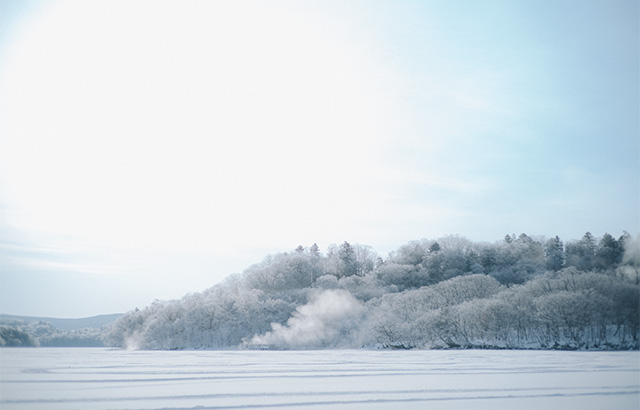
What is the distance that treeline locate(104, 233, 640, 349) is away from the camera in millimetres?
38938

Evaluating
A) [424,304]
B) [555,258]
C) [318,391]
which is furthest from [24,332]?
[555,258]

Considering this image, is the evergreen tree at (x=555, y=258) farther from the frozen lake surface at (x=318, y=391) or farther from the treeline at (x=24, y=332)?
the treeline at (x=24, y=332)

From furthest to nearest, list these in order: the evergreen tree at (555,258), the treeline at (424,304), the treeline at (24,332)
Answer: the evergreen tree at (555,258) < the treeline at (424,304) < the treeline at (24,332)

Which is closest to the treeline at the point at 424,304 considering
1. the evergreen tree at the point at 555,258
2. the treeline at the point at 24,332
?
the evergreen tree at the point at 555,258

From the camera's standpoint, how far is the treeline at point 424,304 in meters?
38.9

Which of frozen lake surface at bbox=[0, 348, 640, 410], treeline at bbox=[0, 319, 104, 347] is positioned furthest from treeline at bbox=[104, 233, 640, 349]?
treeline at bbox=[0, 319, 104, 347]

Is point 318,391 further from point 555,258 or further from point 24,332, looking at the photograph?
point 555,258

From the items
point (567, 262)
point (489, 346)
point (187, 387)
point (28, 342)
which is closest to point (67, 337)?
point (28, 342)

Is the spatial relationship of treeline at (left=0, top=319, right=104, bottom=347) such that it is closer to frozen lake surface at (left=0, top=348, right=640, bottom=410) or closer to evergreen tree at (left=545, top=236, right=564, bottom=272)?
frozen lake surface at (left=0, top=348, right=640, bottom=410)

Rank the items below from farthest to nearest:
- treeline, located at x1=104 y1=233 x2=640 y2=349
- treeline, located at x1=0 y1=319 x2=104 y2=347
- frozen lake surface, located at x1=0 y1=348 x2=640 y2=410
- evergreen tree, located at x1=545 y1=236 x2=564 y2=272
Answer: evergreen tree, located at x1=545 y1=236 x2=564 y2=272 < treeline, located at x1=104 y1=233 x2=640 y2=349 < treeline, located at x1=0 y1=319 x2=104 y2=347 < frozen lake surface, located at x1=0 y1=348 x2=640 y2=410

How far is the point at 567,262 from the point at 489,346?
41537 mm

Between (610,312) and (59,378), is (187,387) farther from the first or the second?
(610,312)

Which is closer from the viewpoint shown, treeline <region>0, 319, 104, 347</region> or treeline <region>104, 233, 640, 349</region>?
treeline <region>0, 319, 104, 347</region>

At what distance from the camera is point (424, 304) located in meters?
54.0
